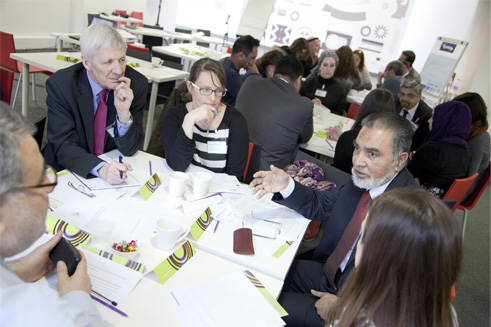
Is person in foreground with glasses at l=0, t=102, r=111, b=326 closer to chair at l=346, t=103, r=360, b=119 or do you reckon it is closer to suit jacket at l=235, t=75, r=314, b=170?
suit jacket at l=235, t=75, r=314, b=170

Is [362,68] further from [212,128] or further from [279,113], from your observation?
[212,128]

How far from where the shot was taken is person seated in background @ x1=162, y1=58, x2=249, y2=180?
2.33 meters

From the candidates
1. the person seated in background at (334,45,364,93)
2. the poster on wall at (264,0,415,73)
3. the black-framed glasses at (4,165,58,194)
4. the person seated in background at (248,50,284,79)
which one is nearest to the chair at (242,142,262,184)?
the black-framed glasses at (4,165,58,194)

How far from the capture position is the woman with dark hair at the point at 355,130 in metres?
3.07

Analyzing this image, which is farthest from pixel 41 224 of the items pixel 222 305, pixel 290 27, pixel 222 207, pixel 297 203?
pixel 290 27

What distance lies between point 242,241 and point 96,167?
856 mm

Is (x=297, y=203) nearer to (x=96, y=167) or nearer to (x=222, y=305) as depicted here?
(x=222, y=305)

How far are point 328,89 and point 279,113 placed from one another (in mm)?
2303

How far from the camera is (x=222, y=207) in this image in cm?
183

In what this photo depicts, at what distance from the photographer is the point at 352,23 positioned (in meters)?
9.70

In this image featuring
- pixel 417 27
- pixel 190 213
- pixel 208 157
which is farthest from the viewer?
pixel 417 27

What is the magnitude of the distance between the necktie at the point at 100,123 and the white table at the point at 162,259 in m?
0.33

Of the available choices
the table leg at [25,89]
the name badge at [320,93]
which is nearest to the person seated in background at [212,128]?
the table leg at [25,89]

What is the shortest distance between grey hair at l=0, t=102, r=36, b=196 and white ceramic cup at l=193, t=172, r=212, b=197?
3.53 feet
